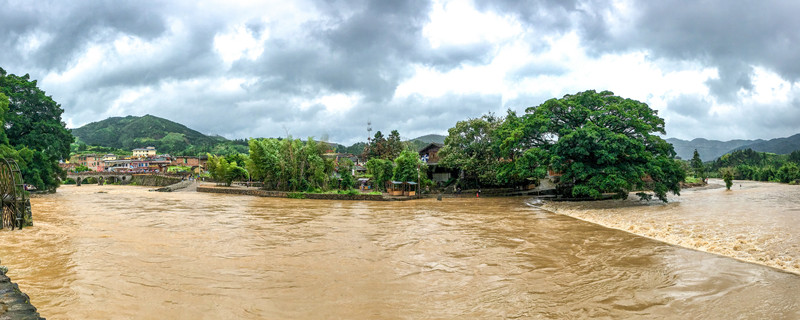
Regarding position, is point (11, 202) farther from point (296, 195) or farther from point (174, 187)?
point (174, 187)

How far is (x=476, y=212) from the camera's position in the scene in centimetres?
2181

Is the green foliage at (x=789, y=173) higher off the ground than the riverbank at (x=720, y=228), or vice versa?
the green foliage at (x=789, y=173)

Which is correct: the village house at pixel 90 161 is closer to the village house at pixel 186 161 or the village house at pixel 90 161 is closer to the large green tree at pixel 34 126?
the village house at pixel 186 161

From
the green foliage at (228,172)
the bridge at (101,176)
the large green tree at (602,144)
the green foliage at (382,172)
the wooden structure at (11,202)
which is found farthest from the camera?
the bridge at (101,176)

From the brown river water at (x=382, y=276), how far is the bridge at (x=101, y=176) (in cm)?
6372

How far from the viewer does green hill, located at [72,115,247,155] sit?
458 ft

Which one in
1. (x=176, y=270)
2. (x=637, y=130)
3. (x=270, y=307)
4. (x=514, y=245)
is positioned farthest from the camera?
(x=637, y=130)

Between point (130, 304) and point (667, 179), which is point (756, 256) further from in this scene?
Result: point (667, 179)

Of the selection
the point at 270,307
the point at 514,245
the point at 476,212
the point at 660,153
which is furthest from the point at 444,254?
the point at 660,153

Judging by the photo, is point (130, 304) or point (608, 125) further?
point (608, 125)

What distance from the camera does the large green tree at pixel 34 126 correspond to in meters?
30.1

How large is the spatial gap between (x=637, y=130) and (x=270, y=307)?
980 inches

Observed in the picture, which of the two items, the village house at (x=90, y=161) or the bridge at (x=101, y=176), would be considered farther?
the village house at (x=90, y=161)

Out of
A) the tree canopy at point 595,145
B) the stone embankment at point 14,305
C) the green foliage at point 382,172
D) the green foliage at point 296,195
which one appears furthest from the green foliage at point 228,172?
the stone embankment at point 14,305
